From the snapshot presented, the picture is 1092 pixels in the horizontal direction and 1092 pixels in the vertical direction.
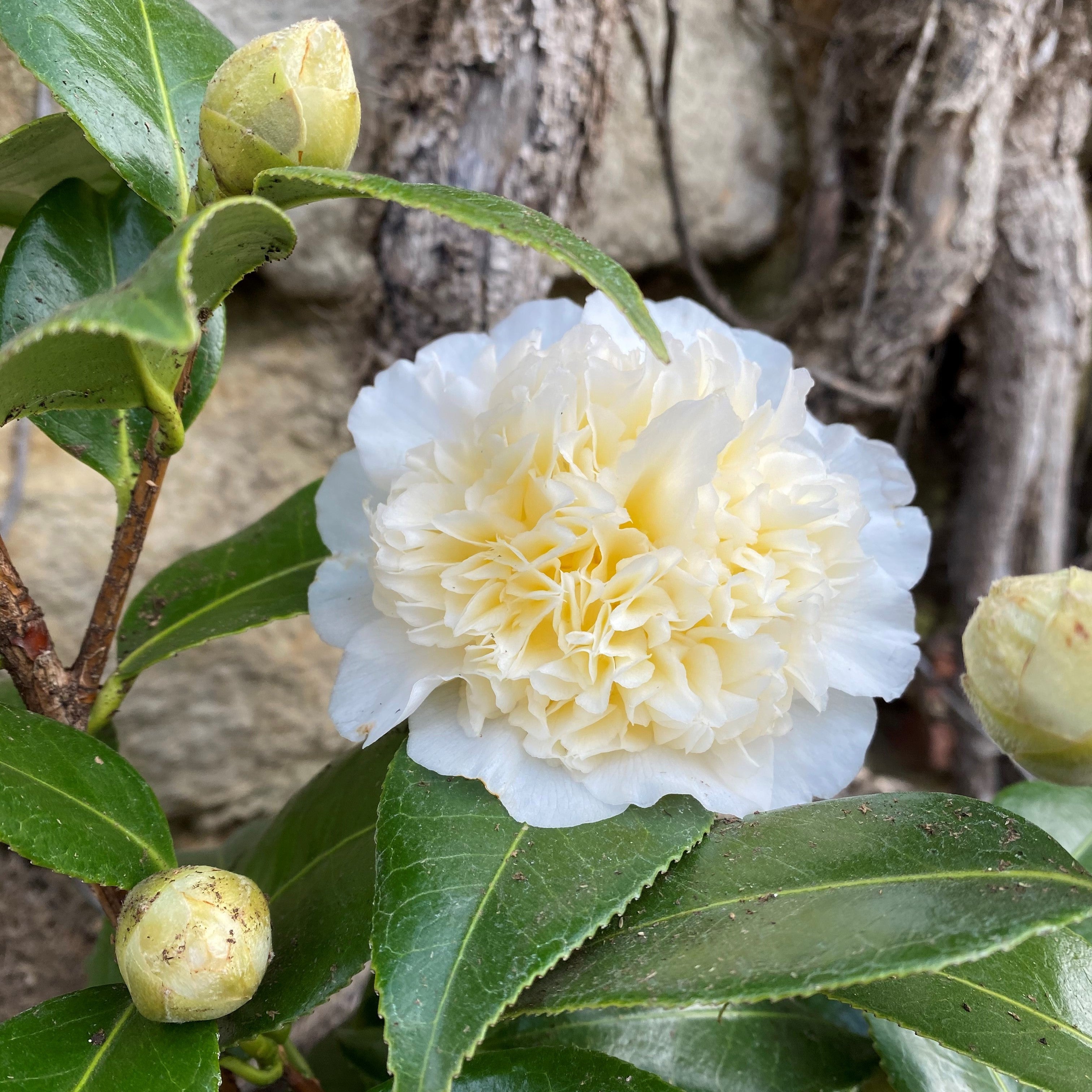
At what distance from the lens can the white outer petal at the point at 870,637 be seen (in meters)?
0.62

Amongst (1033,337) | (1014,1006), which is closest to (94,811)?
(1014,1006)

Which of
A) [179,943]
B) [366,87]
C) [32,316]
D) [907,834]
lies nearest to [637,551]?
[907,834]

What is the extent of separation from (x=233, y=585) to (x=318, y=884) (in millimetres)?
265

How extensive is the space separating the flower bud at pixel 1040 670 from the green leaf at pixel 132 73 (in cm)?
57

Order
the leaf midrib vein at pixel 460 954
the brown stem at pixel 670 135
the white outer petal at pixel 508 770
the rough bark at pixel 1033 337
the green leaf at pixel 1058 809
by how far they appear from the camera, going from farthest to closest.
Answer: the rough bark at pixel 1033 337 → the brown stem at pixel 670 135 → the green leaf at pixel 1058 809 → the white outer petal at pixel 508 770 → the leaf midrib vein at pixel 460 954

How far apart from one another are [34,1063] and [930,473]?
164 cm

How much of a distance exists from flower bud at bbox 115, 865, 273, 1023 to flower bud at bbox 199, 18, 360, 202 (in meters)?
0.40

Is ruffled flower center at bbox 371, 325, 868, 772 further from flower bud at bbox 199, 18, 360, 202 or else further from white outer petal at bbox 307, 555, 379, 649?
flower bud at bbox 199, 18, 360, 202

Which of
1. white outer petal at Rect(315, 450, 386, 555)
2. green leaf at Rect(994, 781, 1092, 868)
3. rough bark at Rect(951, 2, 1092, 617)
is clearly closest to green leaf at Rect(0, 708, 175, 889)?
white outer petal at Rect(315, 450, 386, 555)

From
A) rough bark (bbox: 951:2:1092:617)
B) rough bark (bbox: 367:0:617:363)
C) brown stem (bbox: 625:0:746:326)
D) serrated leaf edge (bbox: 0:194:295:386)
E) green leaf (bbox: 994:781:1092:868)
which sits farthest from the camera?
rough bark (bbox: 951:2:1092:617)

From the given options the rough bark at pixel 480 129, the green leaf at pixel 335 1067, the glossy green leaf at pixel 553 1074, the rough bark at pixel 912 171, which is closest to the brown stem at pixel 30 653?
the glossy green leaf at pixel 553 1074

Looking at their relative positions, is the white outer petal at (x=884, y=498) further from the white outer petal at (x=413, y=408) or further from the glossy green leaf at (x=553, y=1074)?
the glossy green leaf at (x=553, y=1074)

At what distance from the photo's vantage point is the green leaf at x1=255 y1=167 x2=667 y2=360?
0.43m

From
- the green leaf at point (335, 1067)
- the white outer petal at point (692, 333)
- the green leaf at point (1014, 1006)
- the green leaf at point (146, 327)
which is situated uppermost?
the green leaf at point (146, 327)
